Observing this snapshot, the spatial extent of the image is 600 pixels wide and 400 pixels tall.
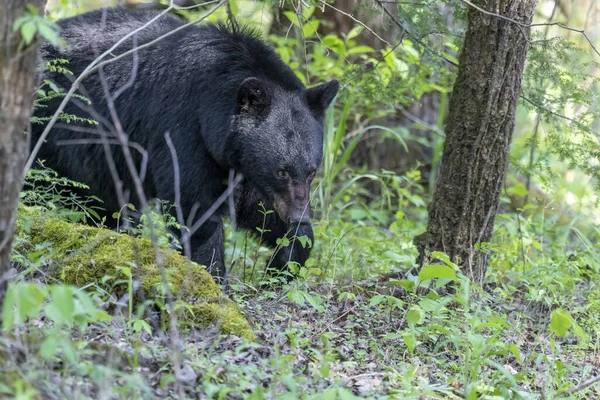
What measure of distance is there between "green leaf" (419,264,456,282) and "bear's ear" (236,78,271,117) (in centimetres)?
195

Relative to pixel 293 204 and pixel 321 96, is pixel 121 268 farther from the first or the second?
pixel 321 96

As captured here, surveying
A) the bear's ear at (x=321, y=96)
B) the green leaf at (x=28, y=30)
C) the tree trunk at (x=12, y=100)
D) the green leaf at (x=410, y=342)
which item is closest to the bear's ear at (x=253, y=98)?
the bear's ear at (x=321, y=96)

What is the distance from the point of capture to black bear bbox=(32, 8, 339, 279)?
5.65 meters

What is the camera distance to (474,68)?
5094 mm

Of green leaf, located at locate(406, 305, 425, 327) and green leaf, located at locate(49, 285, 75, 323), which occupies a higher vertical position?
green leaf, located at locate(49, 285, 75, 323)

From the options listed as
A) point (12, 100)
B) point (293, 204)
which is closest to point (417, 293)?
point (293, 204)

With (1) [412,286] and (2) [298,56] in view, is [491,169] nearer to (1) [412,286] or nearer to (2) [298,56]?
(1) [412,286]

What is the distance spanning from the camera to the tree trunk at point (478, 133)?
500cm

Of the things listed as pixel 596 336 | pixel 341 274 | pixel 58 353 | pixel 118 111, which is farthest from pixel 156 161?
pixel 596 336

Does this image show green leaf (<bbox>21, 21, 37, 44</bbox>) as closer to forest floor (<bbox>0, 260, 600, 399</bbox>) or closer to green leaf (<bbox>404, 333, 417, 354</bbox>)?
forest floor (<bbox>0, 260, 600, 399</bbox>)

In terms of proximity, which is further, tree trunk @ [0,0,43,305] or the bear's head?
the bear's head

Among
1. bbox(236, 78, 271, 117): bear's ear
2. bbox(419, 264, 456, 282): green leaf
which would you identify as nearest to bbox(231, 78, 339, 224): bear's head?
→ bbox(236, 78, 271, 117): bear's ear

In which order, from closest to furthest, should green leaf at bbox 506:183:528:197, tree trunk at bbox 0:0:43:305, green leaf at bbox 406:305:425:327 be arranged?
tree trunk at bbox 0:0:43:305 → green leaf at bbox 406:305:425:327 → green leaf at bbox 506:183:528:197

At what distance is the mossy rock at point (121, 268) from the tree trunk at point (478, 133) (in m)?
1.84
